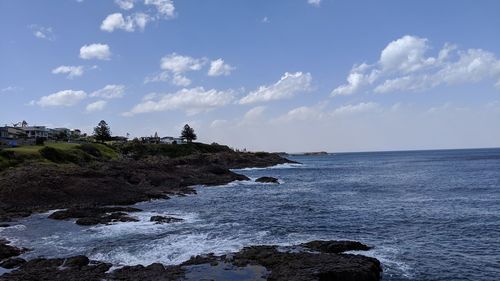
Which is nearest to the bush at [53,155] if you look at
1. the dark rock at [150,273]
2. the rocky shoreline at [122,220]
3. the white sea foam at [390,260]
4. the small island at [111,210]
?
the small island at [111,210]

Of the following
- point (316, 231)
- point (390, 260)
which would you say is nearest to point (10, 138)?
point (316, 231)

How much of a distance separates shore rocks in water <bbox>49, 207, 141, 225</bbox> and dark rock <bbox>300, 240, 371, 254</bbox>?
2297cm

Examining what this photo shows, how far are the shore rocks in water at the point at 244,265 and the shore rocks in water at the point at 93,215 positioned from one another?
16367 mm

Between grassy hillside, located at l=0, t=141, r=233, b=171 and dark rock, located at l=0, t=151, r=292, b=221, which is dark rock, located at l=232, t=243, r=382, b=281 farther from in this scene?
grassy hillside, located at l=0, t=141, r=233, b=171

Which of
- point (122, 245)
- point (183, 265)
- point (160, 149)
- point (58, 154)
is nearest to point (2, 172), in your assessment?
point (58, 154)

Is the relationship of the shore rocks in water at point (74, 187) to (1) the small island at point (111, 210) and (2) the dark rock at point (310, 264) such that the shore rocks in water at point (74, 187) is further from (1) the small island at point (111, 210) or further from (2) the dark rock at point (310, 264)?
(2) the dark rock at point (310, 264)

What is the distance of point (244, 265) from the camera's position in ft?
90.8

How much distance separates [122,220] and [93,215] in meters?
4.46

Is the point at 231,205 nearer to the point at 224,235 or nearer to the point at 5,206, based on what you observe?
the point at 224,235

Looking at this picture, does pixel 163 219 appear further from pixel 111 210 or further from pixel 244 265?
pixel 244 265

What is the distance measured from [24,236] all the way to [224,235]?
59.5 feet

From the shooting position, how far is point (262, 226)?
43125 millimetres

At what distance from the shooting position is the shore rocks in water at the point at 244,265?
989 inches

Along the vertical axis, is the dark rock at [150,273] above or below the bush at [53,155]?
below
